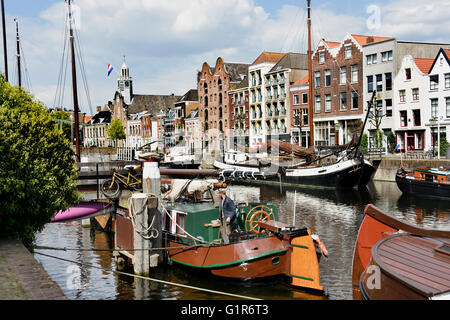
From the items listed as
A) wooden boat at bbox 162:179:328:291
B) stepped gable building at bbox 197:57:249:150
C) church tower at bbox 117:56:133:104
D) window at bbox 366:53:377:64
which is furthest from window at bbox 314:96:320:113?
church tower at bbox 117:56:133:104

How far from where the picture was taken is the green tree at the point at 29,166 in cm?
1134

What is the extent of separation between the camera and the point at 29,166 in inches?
462

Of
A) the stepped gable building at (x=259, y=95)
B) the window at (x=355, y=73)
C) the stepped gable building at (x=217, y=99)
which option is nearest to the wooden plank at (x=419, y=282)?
the window at (x=355, y=73)

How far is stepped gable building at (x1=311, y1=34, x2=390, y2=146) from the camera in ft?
188

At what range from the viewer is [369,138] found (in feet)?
181

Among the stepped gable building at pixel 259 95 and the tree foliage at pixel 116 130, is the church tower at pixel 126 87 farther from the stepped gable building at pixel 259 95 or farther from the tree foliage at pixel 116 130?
the stepped gable building at pixel 259 95

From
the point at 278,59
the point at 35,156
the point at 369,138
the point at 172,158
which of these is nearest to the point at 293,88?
the point at 278,59

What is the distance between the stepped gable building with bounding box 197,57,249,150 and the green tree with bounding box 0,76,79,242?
65645 millimetres

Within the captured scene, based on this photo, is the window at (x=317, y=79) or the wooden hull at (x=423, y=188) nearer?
the wooden hull at (x=423, y=188)

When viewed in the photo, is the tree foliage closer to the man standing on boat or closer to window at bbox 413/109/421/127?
window at bbox 413/109/421/127

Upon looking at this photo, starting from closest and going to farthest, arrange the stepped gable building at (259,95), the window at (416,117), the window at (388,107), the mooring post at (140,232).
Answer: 1. the mooring post at (140,232)
2. the window at (416,117)
3. the window at (388,107)
4. the stepped gable building at (259,95)

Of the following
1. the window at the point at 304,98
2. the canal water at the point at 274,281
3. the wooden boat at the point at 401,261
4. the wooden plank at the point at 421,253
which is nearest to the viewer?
the wooden boat at the point at 401,261
